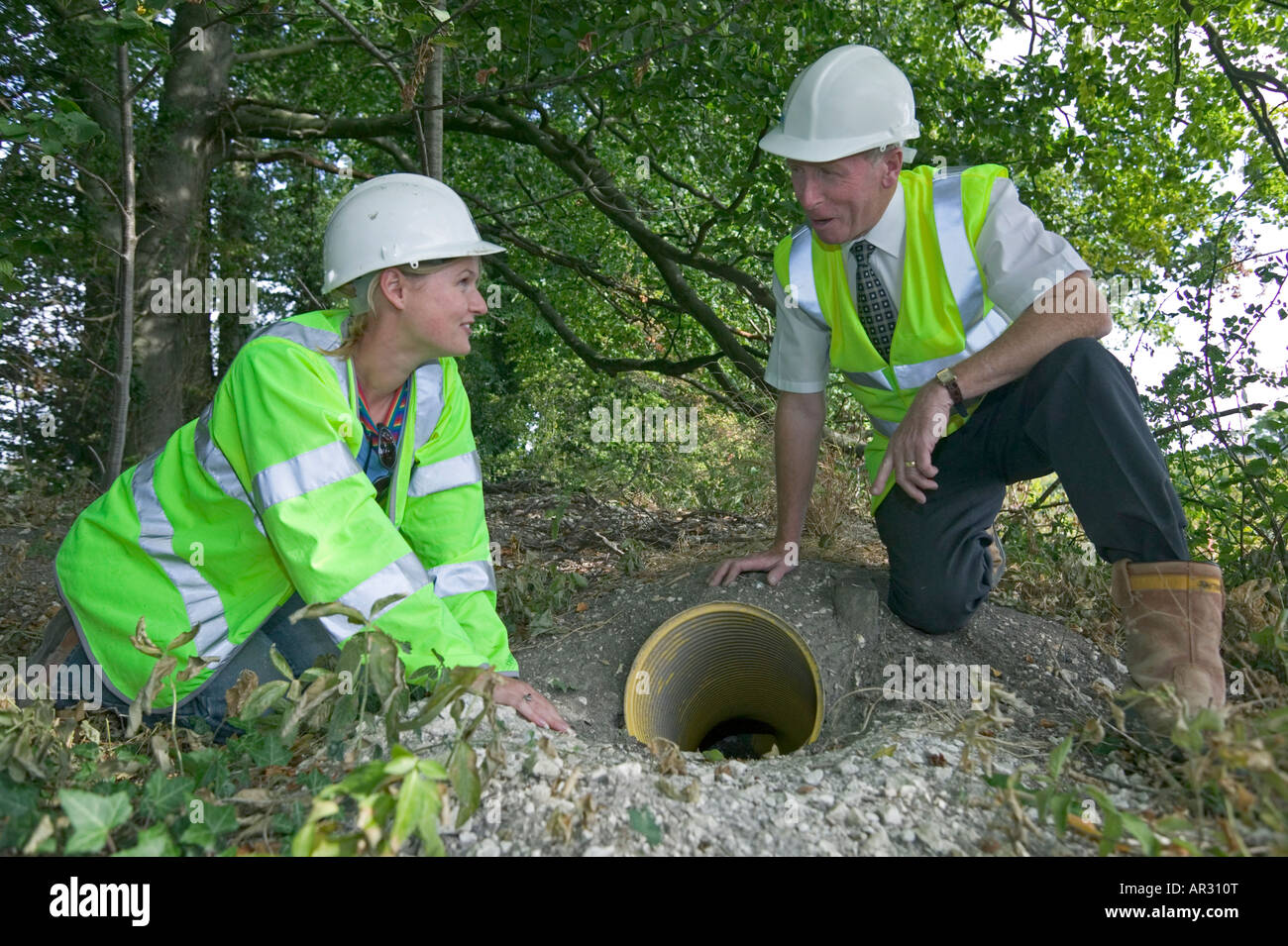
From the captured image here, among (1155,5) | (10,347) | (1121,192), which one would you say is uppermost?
(1155,5)

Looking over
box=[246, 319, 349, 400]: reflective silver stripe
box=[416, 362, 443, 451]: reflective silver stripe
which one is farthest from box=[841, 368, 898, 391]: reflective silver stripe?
box=[246, 319, 349, 400]: reflective silver stripe

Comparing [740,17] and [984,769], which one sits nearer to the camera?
[984,769]

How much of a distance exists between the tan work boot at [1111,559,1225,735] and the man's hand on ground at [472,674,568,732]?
1387 mm

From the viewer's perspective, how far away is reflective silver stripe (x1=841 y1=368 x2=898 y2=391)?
3.02 meters

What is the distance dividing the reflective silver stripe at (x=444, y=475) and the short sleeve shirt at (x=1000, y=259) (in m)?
1.17

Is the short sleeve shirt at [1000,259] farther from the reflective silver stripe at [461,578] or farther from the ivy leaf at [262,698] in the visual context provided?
the ivy leaf at [262,698]

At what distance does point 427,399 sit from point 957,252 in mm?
1679

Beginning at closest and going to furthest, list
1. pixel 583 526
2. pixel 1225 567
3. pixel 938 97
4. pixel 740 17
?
pixel 1225 567, pixel 740 17, pixel 938 97, pixel 583 526

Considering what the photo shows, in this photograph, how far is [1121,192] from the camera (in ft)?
18.8

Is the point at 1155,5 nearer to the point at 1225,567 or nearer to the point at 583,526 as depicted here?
the point at 1225,567

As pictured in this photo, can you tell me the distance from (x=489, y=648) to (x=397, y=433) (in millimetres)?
715

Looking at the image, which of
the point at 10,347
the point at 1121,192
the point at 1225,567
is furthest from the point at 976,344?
the point at 10,347

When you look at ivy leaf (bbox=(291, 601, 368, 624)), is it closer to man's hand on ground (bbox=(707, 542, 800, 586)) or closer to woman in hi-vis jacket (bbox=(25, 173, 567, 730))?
woman in hi-vis jacket (bbox=(25, 173, 567, 730))

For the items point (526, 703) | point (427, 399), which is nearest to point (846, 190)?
point (427, 399)
